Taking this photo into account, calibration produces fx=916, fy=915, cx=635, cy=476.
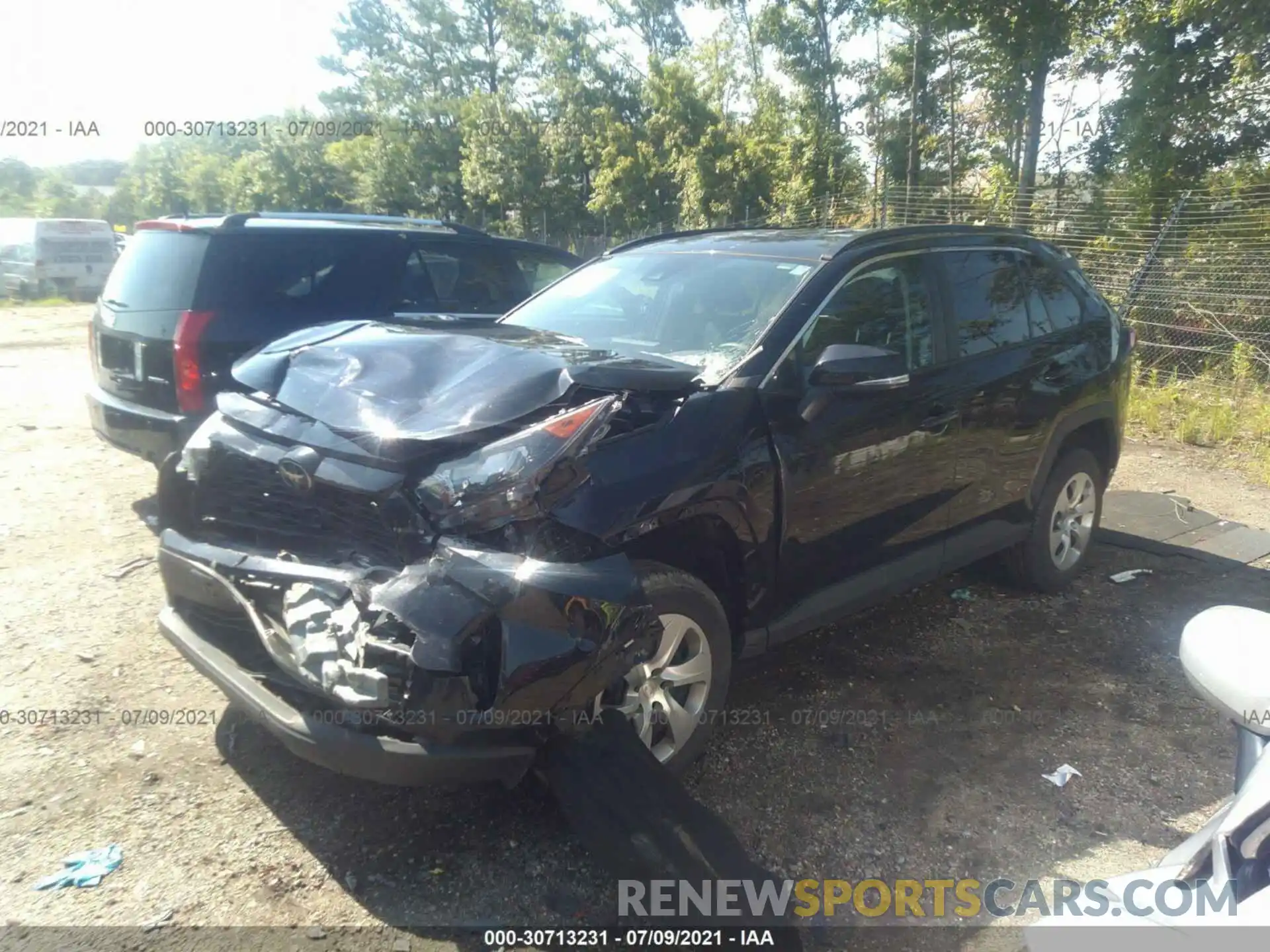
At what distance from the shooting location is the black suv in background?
5.35 meters

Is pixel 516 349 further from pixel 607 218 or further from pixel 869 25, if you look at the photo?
pixel 869 25

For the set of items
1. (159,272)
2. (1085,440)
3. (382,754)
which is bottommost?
(382,754)

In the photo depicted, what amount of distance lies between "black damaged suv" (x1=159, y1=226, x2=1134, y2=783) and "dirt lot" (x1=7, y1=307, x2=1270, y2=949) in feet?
1.48

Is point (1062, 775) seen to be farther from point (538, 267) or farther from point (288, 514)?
point (538, 267)

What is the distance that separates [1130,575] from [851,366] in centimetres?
315

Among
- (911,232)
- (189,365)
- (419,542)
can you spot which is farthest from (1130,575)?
(189,365)

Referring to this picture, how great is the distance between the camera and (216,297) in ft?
17.9

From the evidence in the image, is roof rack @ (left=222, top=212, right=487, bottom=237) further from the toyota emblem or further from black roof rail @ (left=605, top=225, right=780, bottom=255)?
the toyota emblem

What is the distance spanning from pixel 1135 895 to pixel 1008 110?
1509cm

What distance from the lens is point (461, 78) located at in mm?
35531

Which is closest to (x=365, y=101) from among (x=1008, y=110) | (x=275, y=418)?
(x=1008, y=110)

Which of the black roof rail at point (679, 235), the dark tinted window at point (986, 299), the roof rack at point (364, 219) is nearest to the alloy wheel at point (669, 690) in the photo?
the dark tinted window at point (986, 299)

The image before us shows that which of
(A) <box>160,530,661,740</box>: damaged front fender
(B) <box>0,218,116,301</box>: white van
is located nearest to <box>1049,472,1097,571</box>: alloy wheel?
(A) <box>160,530,661,740</box>: damaged front fender

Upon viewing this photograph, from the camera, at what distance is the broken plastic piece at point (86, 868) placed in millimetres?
2689
